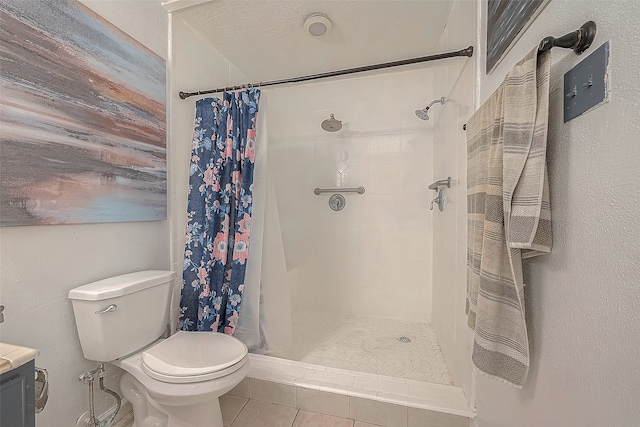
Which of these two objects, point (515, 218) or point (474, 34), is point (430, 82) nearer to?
point (474, 34)

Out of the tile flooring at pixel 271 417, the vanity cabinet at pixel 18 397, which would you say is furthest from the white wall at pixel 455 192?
the vanity cabinet at pixel 18 397

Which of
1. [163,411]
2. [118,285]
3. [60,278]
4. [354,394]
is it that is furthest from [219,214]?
[354,394]

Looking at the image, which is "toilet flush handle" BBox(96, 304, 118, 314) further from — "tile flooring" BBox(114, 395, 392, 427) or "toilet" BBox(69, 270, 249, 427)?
"tile flooring" BBox(114, 395, 392, 427)

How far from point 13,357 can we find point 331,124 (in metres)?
2.10

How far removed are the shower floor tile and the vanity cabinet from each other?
1249 mm

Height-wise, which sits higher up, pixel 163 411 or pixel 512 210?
pixel 512 210

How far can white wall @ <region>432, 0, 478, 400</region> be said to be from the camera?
123 cm

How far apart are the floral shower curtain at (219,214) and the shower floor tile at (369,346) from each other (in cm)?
58

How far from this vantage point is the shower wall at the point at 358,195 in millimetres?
2188

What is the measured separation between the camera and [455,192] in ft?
4.70

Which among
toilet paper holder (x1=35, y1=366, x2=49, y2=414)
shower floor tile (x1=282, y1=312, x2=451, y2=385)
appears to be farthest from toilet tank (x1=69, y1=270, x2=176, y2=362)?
shower floor tile (x1=282, y1=312, x2=451, y2=385)

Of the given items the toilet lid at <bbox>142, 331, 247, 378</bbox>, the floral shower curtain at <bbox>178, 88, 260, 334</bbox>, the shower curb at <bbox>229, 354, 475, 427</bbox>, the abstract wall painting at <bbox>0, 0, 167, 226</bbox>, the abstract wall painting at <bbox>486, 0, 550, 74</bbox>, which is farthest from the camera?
the floral shower curtain at <bbox>178, 88, 260, 334</bbox>

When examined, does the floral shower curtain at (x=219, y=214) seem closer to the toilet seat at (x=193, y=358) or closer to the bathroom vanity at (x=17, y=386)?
the toilet seat at (x=193, y=358)

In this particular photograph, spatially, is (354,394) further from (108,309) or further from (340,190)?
(340,190)
